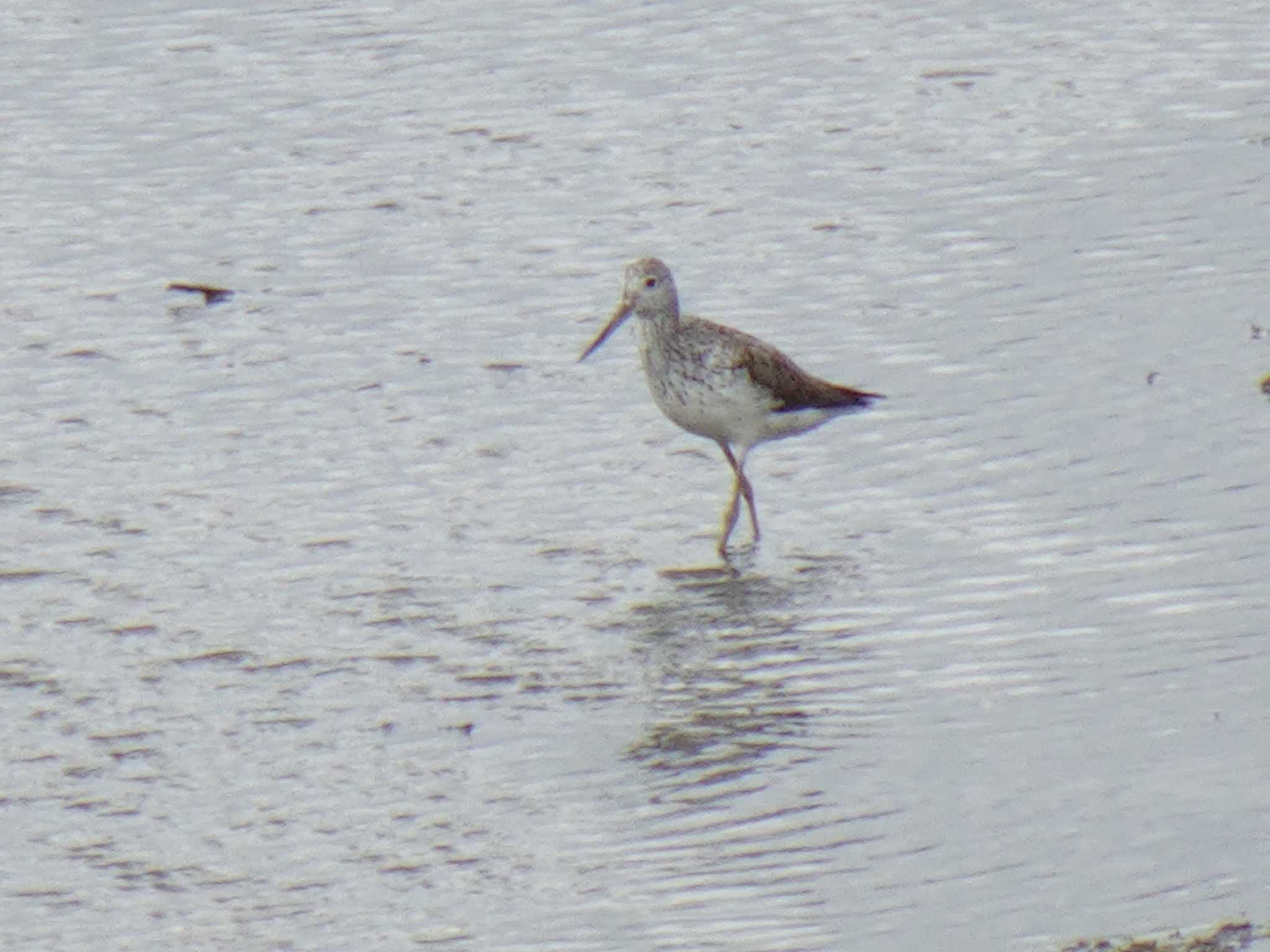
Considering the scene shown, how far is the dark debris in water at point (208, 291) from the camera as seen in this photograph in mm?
14148

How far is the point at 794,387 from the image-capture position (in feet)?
37.9

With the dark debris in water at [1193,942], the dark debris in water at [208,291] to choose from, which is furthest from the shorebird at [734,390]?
the dark debris in water at [1193,942]

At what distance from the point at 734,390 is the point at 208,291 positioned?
380cm

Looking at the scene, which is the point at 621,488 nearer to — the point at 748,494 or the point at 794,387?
the point at 748,494

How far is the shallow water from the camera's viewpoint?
7859 mm

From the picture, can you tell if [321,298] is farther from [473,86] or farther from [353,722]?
[353,722]

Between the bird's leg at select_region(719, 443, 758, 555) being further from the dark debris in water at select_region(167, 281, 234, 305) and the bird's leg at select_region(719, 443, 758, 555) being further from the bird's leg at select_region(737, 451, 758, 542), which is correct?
the dark debris in water at select_region(167, 281, 234, 305)

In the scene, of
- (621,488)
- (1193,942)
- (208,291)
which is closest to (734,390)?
(621,488)

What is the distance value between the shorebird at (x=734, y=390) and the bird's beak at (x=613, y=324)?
298 mm

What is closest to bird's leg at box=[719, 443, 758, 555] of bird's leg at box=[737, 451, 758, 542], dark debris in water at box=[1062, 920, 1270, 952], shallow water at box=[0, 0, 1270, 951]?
bird's leg at box=[737, 451, 758, 542]

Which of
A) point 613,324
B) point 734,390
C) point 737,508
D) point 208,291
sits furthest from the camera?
point 208,291

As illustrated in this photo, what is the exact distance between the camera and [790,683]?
9.36 m

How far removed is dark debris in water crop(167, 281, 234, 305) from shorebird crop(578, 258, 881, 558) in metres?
3.06

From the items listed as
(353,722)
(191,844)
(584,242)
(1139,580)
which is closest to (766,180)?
(584,242)
